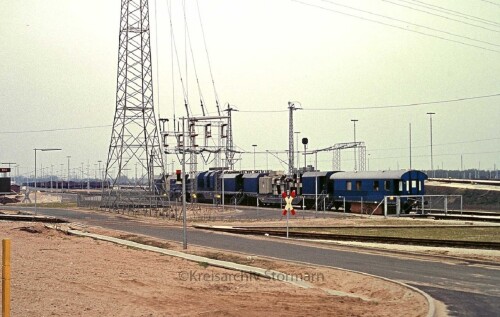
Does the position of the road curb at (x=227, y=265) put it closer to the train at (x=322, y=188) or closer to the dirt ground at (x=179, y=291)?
the dirt ground at (x=179, y=291)

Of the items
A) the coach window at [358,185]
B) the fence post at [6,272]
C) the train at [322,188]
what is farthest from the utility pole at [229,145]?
the fence post at [6,272]

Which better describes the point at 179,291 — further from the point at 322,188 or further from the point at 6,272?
the point at 322,188

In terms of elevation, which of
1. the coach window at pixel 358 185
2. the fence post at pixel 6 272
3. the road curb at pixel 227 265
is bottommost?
the road curb at pixel 227 265

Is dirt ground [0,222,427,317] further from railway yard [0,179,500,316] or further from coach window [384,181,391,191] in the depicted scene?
coach window [384,181,391,191]

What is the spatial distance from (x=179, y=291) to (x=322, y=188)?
53.0m

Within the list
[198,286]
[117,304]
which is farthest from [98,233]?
[117,304]

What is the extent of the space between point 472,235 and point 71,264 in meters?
24.3

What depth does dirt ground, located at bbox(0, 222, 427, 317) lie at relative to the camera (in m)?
15.8

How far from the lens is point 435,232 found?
40.9 metres

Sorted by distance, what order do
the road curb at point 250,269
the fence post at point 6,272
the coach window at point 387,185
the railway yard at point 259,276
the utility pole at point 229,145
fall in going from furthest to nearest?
the utility pole at point 229,145
the coach window at point 387,185
the road curb at point 250,269
the railway yard at point 259,276
the fence post at point 6,272

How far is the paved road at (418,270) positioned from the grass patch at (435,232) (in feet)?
26.1

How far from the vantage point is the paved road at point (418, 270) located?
55.8 ft

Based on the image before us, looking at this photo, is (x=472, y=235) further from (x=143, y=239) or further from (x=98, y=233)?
(x=98, y=233)

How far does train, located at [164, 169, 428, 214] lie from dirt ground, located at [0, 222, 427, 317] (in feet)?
92.1
